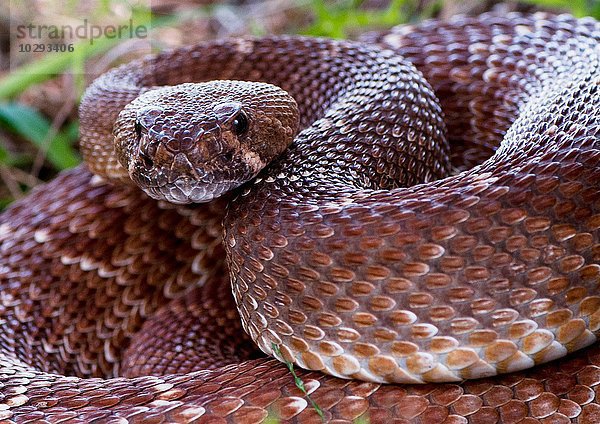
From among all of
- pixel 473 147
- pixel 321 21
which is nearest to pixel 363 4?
pixel 321 21

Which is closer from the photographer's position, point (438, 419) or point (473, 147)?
point (438, 419)

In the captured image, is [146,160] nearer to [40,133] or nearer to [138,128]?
[138,128]

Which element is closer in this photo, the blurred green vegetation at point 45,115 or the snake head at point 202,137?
the snake head at point 202,137

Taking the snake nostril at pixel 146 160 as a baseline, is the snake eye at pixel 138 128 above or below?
above

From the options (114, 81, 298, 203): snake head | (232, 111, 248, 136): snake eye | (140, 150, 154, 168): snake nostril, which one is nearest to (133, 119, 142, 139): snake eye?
(114, 81, 298, 203): snake head

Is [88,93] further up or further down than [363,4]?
further down

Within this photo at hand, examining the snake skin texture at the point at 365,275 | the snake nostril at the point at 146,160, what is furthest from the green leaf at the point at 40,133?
the snake nostril at the point at 146,160

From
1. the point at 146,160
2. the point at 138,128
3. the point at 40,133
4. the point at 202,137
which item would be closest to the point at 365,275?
the point at 202,137

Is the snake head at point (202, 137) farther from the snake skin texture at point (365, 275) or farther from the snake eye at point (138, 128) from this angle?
the snake skin texture at point (365, 275)

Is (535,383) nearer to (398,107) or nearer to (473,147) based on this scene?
(398,107)
